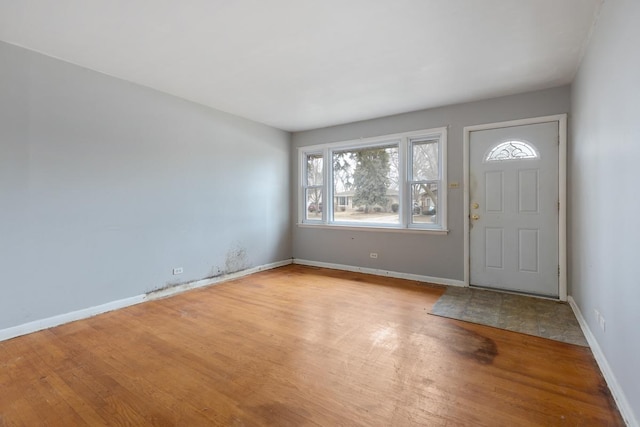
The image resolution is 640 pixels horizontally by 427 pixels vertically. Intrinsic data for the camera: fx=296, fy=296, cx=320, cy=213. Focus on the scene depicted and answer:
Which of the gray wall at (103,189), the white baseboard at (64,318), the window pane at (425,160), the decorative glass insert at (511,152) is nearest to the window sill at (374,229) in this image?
the window pane at (425,160)

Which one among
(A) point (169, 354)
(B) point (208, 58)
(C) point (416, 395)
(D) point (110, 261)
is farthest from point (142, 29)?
(C) point (416, 395)

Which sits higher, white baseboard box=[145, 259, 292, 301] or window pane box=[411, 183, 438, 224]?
window pane box=[411, 183, 438, 224]

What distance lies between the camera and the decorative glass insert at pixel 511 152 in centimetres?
376

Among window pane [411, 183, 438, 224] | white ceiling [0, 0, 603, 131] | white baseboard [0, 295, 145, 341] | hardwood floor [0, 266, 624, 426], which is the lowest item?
hardwood floor [0, 266, 624, 426]

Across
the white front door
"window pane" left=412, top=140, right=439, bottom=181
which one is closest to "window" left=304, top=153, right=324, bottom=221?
"window pane" left=412, top=140, right=439, bottom=181

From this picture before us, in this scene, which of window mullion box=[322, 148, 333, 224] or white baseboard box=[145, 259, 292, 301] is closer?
white baseboard box=[145, 259, 292, 301]

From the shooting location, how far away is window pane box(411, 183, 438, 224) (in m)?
4.46

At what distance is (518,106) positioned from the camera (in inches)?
150

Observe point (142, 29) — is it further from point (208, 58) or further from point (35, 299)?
point (35, 299)

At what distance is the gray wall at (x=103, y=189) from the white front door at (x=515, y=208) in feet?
11.7

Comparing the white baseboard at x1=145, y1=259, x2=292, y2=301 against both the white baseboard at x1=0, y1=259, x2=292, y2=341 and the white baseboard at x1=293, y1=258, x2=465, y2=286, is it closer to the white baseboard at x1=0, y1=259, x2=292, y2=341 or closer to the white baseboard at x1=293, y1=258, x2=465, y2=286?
the white baseboard at x1=0, y1=259, x2=292, y2=341

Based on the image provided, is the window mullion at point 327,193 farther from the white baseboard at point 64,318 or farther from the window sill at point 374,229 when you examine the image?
the white baseboard at point 64,318

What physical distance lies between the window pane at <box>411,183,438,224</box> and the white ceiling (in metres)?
1.33

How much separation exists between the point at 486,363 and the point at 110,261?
12.5 feet
